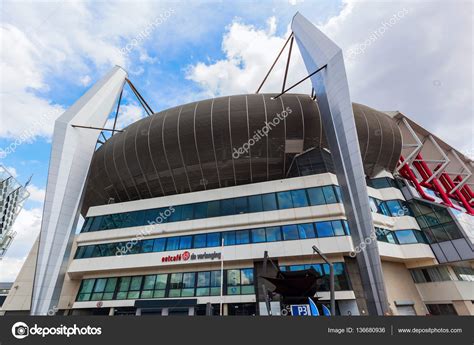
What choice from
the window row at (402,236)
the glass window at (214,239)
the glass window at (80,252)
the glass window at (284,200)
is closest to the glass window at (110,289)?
the glass window at (80,252)

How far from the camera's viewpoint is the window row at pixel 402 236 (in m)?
23.2

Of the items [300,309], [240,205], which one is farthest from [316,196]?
[300,309]

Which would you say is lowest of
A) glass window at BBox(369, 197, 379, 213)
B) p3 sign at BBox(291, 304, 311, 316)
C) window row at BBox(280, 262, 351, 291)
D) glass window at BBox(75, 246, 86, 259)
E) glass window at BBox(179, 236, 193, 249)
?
p3 sign at BBox(291, 304, 311, 316)

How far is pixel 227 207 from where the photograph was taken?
25344mm

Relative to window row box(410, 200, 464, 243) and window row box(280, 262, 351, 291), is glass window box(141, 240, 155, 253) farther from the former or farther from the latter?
window row box(410, 200, 464, 243)

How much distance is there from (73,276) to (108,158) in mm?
14806

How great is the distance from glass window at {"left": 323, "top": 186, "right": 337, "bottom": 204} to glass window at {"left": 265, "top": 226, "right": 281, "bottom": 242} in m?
5.65

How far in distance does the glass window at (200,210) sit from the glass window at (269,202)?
21.8ft

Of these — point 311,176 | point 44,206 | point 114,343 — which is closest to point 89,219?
point 44,206

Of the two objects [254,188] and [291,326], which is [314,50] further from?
[291,326]

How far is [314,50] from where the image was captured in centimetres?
2495

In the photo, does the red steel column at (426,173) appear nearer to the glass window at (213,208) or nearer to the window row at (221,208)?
the window row at (221,208)

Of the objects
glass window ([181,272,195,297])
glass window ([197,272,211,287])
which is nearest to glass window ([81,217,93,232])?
glass window ([181,272,195,297])

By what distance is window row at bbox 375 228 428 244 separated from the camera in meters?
23.2
